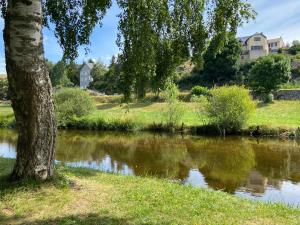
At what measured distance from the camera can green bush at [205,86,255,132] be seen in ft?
123

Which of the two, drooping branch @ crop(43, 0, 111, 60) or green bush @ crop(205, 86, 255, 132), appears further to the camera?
green bush @ crop(205, 86, 255, 132)

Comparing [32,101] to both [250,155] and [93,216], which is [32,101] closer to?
[93,216]

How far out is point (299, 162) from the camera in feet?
79.1

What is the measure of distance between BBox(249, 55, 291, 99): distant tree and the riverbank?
326cm

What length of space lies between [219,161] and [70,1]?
54.8 ft

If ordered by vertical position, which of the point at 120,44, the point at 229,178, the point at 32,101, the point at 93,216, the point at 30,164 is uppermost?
the point at 120,44

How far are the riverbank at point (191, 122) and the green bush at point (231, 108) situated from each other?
0.92 meters

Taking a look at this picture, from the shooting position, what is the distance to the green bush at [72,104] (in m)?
45.1

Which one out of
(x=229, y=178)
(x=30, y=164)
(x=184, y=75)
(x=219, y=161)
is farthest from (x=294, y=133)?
(x=184, y=75)

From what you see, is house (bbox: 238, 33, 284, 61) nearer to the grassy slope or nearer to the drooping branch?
the grassy slope

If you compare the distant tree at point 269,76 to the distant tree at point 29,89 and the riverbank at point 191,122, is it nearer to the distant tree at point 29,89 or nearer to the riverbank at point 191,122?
the riverbank at point 191,122

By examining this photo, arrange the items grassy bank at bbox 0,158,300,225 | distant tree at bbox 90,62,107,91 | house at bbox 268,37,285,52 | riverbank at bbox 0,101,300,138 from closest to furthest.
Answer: grassy bank at bbox 0,158,300,225
riverbank at bbox 0,101,300,138
distant tree at bbox 90,62,107,91
house at bbox 268,37,285,52

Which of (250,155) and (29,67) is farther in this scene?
(250,155)

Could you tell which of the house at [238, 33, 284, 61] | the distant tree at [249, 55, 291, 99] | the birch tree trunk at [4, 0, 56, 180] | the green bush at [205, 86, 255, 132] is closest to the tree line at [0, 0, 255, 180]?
the birch tree trunk at [4, 0, 56, 180]
